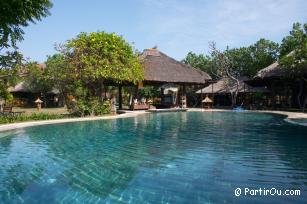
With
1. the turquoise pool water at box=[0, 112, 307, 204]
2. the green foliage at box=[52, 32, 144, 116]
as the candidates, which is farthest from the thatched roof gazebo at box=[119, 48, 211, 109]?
the turquoise pool water at box=[0, 112, 307, 204]

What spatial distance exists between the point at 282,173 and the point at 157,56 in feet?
86.1

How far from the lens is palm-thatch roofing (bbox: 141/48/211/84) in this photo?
2944 cm

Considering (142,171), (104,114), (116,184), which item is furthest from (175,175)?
(104,114)

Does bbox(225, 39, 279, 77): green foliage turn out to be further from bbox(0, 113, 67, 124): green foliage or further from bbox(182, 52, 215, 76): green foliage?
bbox(0, 113, 67, 124): green foliage

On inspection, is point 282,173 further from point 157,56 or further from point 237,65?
point 237,65

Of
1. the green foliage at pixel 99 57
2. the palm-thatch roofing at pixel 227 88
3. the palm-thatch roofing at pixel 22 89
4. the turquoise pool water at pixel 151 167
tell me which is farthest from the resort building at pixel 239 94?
the turquoise pool water at pixel 151 167

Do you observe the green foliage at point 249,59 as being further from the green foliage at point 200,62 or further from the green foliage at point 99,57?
the green foliage at point 99,57

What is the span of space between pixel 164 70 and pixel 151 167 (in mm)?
23507

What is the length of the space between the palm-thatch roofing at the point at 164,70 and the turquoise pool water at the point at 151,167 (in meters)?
16.6

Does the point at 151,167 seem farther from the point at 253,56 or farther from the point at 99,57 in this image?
the point at 253,56

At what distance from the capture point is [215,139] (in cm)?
1212

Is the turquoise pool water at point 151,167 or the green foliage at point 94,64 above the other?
the green foliage at point 94,64

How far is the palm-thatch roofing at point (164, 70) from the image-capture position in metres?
29.4

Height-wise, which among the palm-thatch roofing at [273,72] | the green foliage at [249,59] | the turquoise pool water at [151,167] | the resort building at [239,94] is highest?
the green foliage at [249,59]
